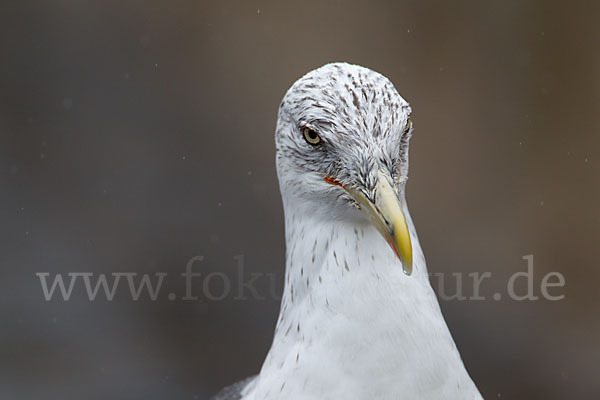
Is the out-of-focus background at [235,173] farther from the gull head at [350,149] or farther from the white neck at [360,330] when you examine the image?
the white neck at [360,330]

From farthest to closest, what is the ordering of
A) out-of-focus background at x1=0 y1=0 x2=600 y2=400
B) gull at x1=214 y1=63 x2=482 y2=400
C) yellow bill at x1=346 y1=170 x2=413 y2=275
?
out-of-focus background at x1=0 y1=0 x2=600 y2=400
gull at x1=214 y1=63 x2=482 y2=400
yellow bill at x1=346 y1=170 x2=413 y2=275

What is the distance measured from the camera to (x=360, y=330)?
6.71 ft

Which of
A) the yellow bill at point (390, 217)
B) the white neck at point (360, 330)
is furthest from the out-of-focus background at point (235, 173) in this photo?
the yellow bill at point (390, 217)

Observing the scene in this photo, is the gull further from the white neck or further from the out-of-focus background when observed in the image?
the out-of-focus background

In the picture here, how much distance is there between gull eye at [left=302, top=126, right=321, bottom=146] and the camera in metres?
2.09

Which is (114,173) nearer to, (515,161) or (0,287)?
(0,287)

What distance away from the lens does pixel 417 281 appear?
210 centimetres

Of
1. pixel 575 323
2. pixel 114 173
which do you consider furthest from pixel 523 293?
pixel 114 173

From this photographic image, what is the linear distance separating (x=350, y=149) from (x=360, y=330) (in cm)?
46

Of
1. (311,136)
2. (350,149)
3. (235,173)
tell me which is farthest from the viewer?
(235,173)

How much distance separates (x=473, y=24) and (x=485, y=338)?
2062mm

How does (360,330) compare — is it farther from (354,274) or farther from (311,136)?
(311,136)

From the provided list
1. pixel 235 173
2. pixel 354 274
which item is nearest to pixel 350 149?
pixel 354 274

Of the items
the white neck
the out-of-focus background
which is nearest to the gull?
the white neck
